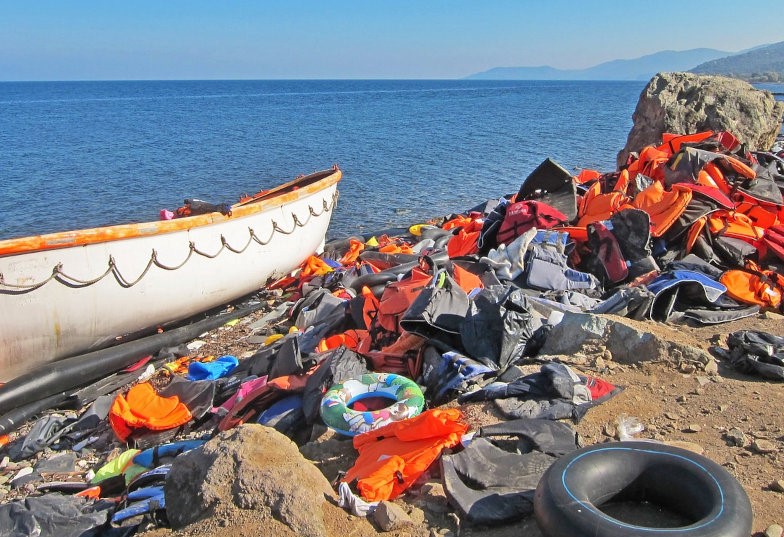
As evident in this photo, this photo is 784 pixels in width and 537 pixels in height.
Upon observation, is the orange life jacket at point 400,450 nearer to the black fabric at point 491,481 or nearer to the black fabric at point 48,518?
the black fabric at point 491,481

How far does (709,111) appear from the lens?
13219 millimetres

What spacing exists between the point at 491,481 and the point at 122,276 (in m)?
5.54

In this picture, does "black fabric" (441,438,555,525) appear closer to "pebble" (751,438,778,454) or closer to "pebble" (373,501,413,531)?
"pebble" (373,501,413,531)

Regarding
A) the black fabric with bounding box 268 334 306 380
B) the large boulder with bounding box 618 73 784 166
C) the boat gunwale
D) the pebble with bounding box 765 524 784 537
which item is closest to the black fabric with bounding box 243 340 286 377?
the black fabric with bounding box 268 334 306 380

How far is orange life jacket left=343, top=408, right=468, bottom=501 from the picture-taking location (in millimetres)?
3514

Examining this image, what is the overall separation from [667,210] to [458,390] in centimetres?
404

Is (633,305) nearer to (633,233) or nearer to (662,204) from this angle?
(633,233)

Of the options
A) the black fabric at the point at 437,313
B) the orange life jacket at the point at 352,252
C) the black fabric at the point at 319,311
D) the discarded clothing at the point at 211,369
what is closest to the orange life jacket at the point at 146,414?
the discarded clothing at the point at 211,369

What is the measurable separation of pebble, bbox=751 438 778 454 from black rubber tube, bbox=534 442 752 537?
2.70ft

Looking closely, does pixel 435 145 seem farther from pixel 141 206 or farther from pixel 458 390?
pixel 458 390

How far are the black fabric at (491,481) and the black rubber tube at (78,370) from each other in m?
5.00

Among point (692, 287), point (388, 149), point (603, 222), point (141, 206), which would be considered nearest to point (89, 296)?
point (603, 222)

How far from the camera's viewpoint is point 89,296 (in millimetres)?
7164

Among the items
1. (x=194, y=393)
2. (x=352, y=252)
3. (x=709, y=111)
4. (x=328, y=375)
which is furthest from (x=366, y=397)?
(x=709, y=111)
